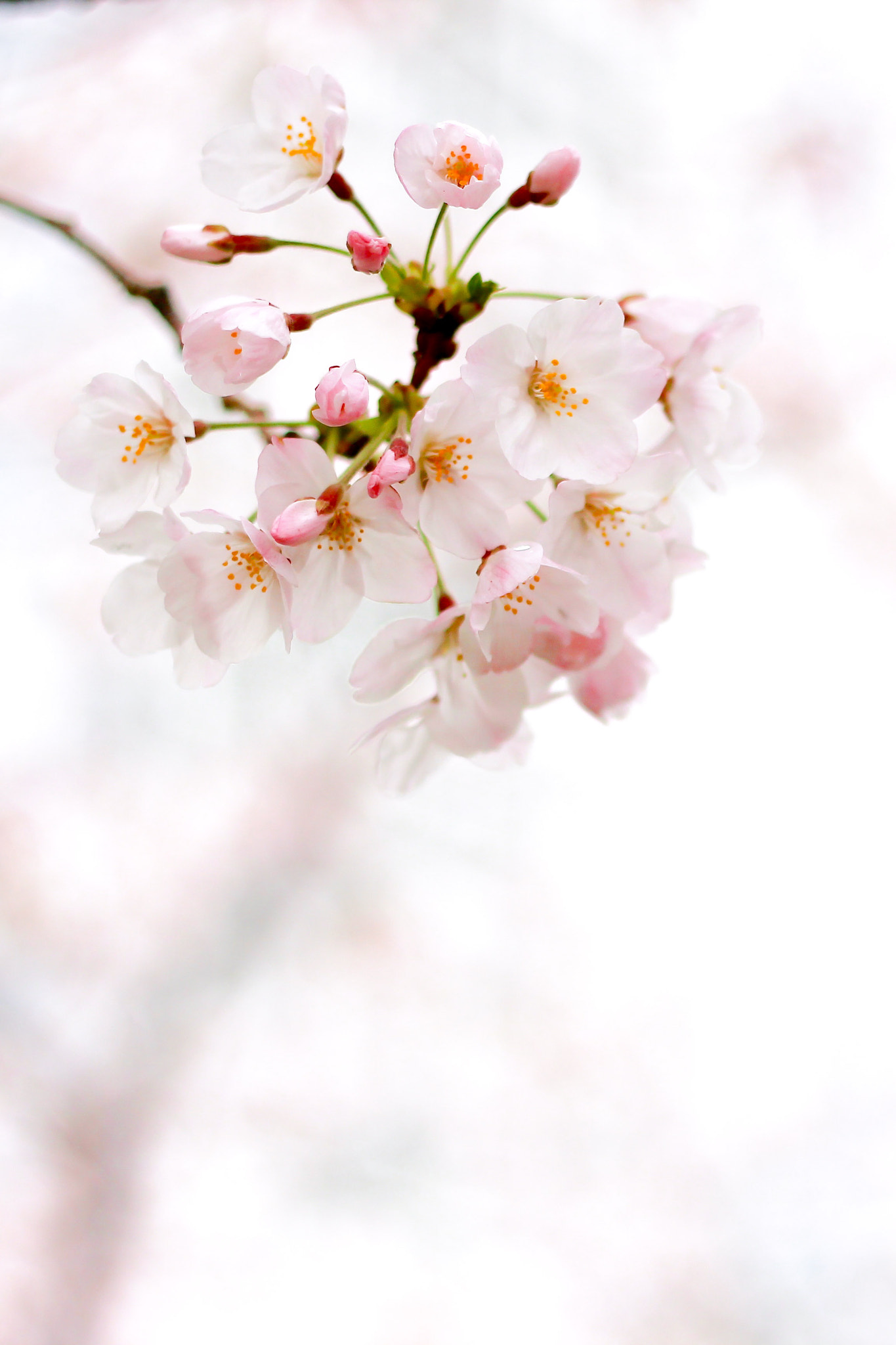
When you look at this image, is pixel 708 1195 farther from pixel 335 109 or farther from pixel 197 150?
pixel 197 150

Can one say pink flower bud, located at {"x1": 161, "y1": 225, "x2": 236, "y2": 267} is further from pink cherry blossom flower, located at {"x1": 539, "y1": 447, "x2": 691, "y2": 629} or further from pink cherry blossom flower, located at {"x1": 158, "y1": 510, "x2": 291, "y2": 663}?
pink cherry blossom flower, located at {"x1": 539, "y1": 447, "x2": 691, "y2": 629}

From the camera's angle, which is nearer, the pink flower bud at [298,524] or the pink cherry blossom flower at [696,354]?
the pink flower bud at [298,524]

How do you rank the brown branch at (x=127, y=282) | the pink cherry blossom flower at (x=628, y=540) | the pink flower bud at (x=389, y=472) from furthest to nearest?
the brown branch at (x=127, y=282) < the pink cherry blossom flower at (x=628, y=540) < the pink flower bud at (x=389, y=472)

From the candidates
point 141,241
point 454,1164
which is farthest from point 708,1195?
point 141,241

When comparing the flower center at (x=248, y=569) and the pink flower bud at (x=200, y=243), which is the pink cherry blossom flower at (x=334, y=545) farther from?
the pink flower bud at (x=200, y=243)

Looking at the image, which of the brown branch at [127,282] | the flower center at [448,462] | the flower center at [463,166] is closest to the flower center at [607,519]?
the flower center at [448,462]

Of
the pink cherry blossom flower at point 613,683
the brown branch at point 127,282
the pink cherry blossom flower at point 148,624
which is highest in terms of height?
the brown branch at point 127,282

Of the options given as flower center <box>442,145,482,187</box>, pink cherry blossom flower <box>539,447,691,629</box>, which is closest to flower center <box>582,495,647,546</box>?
pink cherry blossom flower <box>539,447,691,629</box>
